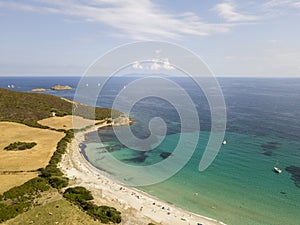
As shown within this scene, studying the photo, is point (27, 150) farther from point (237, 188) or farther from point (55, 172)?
point (237, 188)

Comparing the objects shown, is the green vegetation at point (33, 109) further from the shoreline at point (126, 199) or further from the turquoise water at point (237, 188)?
the shoreline at point (126, 199)

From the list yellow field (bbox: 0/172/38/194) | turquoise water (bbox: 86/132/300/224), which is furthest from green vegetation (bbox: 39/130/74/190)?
turquoise water (bbox: 86/132/300/224)

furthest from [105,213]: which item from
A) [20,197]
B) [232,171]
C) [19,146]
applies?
[19,146]

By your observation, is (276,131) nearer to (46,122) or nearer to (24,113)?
(46,122)

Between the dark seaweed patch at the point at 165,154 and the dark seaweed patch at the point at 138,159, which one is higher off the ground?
the dark seaweed patch at the point at 165,154

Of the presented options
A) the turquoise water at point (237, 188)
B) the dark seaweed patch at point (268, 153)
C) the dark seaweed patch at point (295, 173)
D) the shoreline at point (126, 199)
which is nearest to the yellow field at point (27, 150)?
the shoreline at point (126, 199)

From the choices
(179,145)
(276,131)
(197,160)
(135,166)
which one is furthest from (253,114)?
(135,166)

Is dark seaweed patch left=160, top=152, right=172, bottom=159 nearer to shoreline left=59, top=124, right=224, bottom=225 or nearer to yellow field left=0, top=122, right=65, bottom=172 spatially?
shoreline left=59, top=124, right=224, bottom=225
